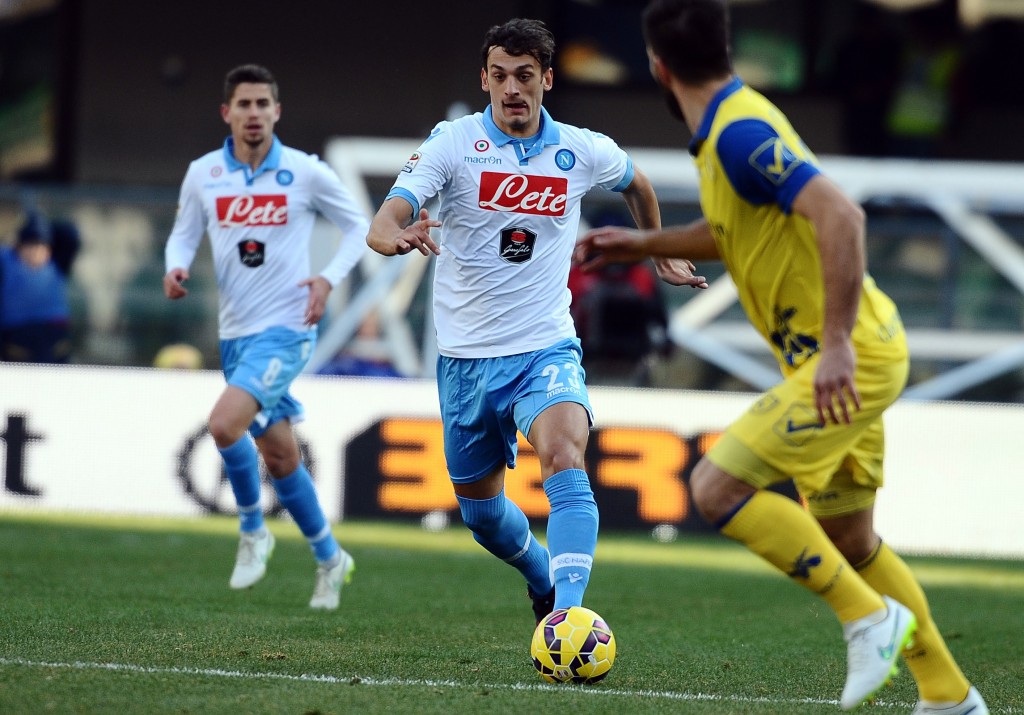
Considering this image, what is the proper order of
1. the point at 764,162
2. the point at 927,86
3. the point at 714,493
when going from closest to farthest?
the point at 764,162
the point at 714,493
the point at 927,86

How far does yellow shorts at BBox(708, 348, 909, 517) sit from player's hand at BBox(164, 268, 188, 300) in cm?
399

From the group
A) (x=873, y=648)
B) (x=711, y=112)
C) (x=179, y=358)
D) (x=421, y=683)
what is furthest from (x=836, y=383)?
(x=179, y=358)

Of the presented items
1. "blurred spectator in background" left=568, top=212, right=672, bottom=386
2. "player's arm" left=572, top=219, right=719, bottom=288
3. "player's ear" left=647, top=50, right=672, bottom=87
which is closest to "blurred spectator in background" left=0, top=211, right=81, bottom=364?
"blurred spectator in background" left=568, top=212, right=672, bottom=386

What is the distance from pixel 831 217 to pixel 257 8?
1694 cm

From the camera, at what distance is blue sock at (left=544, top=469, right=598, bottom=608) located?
18.1 feet

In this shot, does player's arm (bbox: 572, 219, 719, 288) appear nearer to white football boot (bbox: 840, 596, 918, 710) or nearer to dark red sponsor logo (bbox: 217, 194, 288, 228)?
white football boot (bbox: 840, 596, 918, 710)

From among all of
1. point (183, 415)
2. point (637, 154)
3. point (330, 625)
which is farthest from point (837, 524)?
point (637, 154)

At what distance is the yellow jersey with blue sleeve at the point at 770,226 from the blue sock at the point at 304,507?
147 inches

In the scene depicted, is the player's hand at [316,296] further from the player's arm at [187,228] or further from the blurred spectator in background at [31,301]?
the blurred spectator in background at [31,301]

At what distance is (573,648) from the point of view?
529cm

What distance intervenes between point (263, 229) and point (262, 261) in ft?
0.58

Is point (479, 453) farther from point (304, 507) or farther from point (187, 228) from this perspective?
point (187, 228)

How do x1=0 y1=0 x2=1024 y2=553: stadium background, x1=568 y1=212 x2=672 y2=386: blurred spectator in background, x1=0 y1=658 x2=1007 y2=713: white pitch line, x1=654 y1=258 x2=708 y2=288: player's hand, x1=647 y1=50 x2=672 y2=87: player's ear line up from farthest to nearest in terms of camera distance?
1. x1=0 y1=0 x2=1024 y2=553: stadium background
2. x1=568 y1=212 x2=672 y2=386: blurred spectator in background
3. x1=654 y1=258 x2=708 y2=288: player's hand
4. x1=0 y1=658 x2=1007 y2=713: white pitch line
5. x1=647 y1=50 x2=672 y2=87: player's ear

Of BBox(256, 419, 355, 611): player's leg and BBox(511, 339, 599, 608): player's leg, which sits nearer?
BBox(511, 339, 599, 608): player's leg
